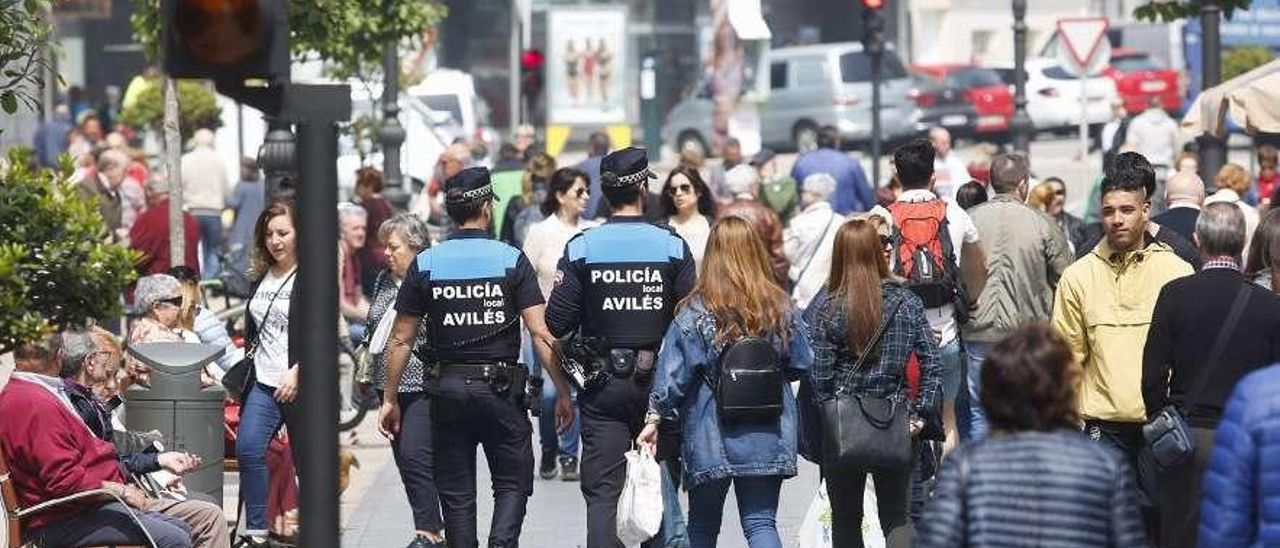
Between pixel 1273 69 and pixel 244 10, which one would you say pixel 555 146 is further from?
pixel 244 10

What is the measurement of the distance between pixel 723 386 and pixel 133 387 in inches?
123

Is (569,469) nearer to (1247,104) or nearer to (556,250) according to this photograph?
(556,250)

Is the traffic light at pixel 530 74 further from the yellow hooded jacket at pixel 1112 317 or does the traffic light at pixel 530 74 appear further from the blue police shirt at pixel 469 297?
the yellow hooded jacket at pixel 1112 317

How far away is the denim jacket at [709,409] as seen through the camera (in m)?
9.44

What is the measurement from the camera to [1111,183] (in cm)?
980

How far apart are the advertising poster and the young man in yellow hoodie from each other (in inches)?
1159

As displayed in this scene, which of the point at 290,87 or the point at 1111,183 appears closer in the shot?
the point at 290,87

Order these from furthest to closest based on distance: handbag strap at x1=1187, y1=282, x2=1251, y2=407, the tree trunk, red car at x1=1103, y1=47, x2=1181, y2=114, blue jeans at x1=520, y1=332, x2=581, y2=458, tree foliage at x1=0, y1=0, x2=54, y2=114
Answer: red car at x1=1103, y1=47, x2=1181, y2=114 → the tree trunk → blue jeans at x1=520, y1=332, x2=581, y2=458 → tree foliage at x1=0, y1=0, x2=54, y2=114 → handbag strap at x1=1187, y1=282, x2=1251, y2=407

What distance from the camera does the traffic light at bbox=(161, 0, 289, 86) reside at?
6441 mm

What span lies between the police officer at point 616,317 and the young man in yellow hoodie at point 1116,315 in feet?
4.76

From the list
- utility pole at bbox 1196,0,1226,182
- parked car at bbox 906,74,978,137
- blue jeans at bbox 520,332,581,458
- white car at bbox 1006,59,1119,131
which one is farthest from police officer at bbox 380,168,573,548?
white car at bbox 1006,59,1119,131

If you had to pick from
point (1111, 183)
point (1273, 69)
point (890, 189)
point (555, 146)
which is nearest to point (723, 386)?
point (1111, 183)

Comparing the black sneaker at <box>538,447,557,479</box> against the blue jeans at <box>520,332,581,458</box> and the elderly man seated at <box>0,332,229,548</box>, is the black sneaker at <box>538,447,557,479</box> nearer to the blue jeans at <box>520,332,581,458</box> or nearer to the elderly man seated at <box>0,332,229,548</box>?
the blue jeans at <box>520,332,581,458</box>

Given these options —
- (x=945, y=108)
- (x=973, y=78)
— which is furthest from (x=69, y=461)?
(x=973, y=78)
